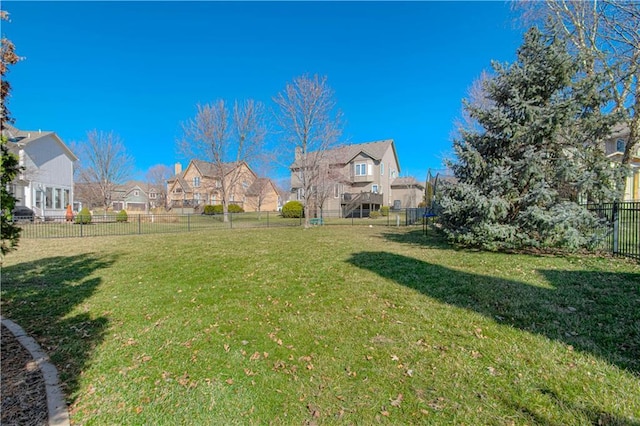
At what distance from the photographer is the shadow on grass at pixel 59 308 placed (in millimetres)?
3210

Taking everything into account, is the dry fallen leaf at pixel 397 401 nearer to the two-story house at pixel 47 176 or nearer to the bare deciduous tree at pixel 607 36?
the bare deciduous tree at pixel 607 36

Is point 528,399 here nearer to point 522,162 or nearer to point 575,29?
point 522,162

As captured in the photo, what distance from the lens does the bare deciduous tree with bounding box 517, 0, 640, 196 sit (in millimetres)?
8500

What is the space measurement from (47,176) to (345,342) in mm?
28497

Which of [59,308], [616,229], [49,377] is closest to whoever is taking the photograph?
[49,377]

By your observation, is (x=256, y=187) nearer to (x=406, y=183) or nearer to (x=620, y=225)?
(x=406, y=183)

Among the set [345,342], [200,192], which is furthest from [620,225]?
[200,192]

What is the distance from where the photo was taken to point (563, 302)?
4242 millimetres

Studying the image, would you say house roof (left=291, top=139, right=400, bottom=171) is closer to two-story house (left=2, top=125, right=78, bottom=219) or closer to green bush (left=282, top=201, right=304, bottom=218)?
green bush (left=282, top=201, right=304, bottom=218)

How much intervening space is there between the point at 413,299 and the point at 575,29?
14475 millimetres

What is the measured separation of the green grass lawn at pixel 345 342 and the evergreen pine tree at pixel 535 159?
137cm

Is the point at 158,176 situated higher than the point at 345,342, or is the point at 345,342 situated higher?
the point at 158,176

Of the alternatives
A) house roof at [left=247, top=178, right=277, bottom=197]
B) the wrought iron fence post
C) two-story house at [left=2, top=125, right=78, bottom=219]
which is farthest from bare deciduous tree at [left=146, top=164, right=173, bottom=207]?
the wrought iron fence post

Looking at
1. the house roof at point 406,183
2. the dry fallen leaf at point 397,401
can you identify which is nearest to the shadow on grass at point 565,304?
the dry fallen leaf at point 397,401
